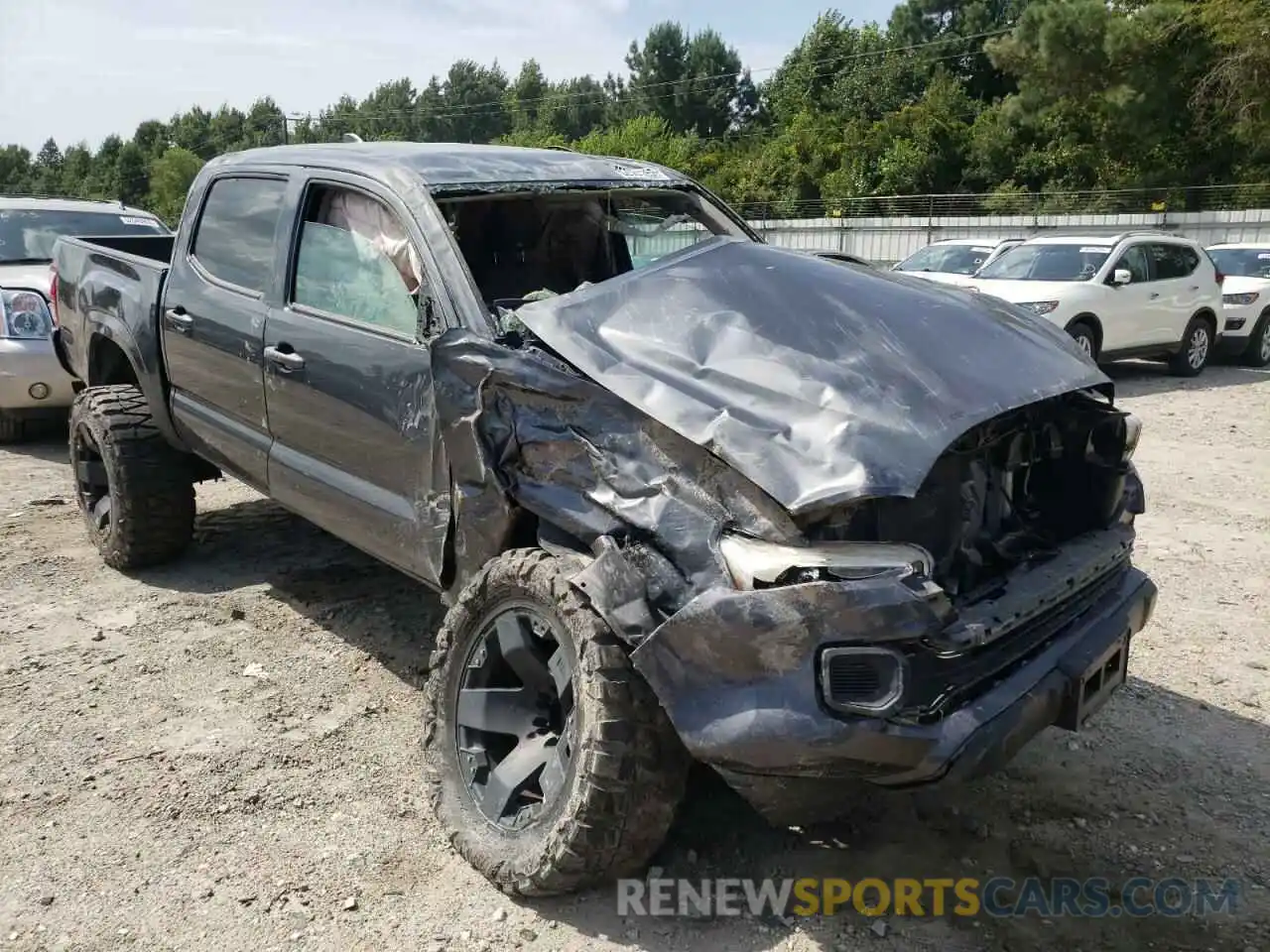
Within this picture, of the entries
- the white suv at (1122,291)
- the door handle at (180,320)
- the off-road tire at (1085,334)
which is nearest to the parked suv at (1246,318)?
the white suv at (1122,291)

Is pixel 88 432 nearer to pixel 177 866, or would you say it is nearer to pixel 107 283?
pixel 107 283

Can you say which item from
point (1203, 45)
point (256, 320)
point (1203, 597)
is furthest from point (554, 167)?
point (1203, 45)

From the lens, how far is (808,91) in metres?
53.2

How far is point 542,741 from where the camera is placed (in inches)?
114

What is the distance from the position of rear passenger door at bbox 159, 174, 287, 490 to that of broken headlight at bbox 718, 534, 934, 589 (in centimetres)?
237

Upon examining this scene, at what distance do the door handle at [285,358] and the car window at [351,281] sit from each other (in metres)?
0.19

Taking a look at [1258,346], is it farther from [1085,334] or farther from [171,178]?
[171,178]

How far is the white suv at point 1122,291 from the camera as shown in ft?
37.4

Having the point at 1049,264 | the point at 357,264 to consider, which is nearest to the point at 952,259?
the point at 1049,264

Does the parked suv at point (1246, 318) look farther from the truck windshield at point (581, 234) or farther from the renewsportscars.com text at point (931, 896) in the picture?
the renewsportscars.com text at point (931, 896)

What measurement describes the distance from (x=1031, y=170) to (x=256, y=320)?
34.3 metres

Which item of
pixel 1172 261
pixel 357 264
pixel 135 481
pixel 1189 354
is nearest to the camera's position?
pixel 357 264

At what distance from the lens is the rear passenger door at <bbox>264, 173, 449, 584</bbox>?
333 centimetres

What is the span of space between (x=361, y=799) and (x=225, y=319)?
200cm
